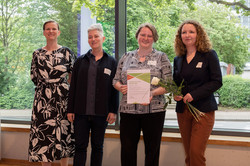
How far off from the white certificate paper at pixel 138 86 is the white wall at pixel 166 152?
3.47ft

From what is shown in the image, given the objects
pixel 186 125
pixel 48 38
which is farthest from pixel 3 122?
pixel 186 125

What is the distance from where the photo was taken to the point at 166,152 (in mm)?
3148

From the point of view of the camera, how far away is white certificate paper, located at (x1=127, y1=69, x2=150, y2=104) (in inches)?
91.1

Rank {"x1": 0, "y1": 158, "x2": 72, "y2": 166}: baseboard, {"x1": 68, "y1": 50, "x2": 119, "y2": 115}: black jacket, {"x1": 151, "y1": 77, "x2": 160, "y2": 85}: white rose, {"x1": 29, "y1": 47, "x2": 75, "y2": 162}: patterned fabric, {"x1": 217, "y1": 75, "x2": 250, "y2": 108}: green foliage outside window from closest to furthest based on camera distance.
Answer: {"x1": 151, "y1": 77, "x2": 160, "y2": 85}: white rose → {"x1": 68, "y1": 50, "x2": 119, "y2": 115}: black jacket → {"x1": 29, "y1": 47, "x2": 75, "y2": 162}: patterned fabric → {"x1": 217, "y1": 75, "x2": 250, "y2": 108}: green foliage outside window → {"x1": 0, "y1": 158, "x2": 72, "y2": 166}: baseboard

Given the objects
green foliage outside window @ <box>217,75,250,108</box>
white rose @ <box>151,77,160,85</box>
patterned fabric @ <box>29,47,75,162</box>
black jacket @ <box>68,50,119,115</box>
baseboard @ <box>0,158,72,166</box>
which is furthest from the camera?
baseboard @ <box>0,158,72,166</box>

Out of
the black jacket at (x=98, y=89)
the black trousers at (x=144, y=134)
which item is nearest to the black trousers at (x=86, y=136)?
the black jacket at (x=98, y=89)

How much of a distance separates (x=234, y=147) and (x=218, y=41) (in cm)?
124

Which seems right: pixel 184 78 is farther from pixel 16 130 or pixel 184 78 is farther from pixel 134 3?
pixel 16 130

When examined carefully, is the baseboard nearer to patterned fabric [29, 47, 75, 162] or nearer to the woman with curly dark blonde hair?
patterned fabric [29, 47, 75, 162]

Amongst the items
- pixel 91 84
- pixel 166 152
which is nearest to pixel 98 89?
pixel 91 84

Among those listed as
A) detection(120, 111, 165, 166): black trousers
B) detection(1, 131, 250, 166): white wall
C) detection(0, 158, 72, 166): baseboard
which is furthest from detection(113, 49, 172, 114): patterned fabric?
detection(0, 158, 72, 166): baseboard

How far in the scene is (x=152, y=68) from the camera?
2.37m

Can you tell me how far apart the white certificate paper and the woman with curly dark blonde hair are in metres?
0.30

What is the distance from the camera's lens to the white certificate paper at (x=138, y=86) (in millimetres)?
2314
